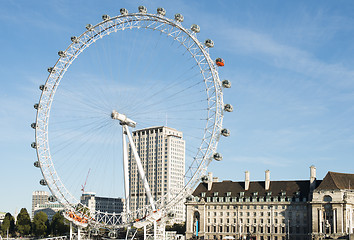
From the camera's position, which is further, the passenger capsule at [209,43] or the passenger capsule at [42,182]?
the passenger capsule at [42,182]

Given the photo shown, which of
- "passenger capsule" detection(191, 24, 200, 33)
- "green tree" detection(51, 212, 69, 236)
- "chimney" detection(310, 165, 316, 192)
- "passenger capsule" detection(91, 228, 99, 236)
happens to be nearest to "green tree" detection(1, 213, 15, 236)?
"green tree" detection(51, 212, 69, 236)

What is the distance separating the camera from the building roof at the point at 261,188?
13675cm

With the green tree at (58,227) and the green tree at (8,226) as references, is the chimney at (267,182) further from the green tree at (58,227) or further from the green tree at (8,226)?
the green tree at (8,226)

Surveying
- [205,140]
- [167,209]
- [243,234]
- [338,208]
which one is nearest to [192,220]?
[243,234]

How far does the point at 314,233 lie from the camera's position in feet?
418

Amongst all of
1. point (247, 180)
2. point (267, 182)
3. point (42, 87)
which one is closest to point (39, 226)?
point (247, 180)

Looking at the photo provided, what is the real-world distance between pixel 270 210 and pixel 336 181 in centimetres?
1974

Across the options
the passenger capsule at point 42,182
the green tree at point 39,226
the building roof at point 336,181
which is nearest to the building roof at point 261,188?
the building roof at point 336,181

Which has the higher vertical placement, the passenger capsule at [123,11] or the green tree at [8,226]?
the passenger capsule at [123,11]

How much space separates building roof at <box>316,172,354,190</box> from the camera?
128 metres

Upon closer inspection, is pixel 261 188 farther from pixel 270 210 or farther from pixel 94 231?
pixel 94 231

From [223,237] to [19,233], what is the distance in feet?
246

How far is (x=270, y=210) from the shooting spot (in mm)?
138500

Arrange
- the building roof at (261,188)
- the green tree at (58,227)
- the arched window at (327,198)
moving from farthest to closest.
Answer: the green tree at (58,227)
the building roof at (261,188)
the arched window at (327,198)
